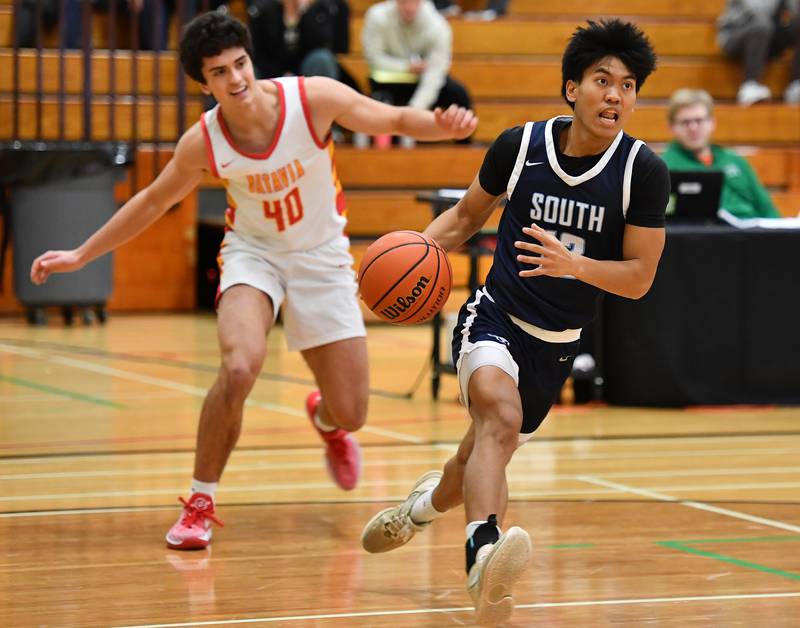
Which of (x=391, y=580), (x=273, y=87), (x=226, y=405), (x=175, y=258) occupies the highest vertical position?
(x=273, y=87)

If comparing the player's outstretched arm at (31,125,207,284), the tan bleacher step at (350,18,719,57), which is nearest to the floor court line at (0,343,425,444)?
the player's outstretched arm at (31,125,207,284)

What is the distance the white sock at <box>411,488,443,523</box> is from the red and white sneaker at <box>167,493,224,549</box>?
32.4 inches

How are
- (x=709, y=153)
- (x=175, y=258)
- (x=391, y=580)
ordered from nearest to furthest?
(x=391, y=580) < (x=709, y=153) < (x=175, y=258)

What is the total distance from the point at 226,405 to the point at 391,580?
894mm

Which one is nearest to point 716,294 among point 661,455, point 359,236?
point 661,455

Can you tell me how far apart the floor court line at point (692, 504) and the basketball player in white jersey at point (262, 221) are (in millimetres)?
1159

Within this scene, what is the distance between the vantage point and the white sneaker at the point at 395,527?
439 centimetres

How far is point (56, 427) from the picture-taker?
718 centimetres

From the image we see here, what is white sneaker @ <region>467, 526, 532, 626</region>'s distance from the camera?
11.3ft

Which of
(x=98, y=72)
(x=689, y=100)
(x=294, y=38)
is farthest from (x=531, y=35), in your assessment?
(x=689, y=100)

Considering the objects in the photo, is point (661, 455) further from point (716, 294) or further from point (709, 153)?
point (709, 153)

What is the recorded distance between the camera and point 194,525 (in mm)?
4820

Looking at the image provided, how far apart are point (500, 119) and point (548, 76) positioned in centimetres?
72

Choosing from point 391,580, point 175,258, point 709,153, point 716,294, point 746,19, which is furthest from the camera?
point 746,19
